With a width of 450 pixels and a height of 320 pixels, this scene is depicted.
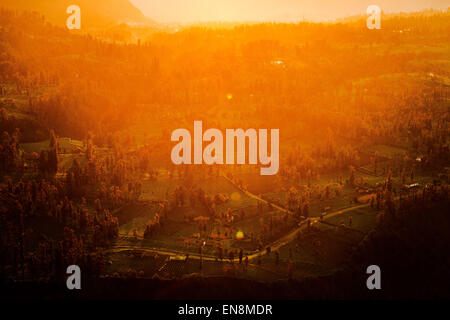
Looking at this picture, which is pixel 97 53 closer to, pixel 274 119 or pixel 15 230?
pixel 274 119

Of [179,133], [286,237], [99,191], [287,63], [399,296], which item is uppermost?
[287,63]

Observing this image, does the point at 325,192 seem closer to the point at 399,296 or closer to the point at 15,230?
the point at 399,296

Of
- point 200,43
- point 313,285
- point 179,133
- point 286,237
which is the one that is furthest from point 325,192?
point 200,43

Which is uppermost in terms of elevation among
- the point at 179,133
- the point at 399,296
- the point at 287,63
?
the point at 287,63

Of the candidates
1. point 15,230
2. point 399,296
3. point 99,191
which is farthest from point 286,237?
point 15,230

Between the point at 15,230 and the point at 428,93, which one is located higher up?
the point at 428,93

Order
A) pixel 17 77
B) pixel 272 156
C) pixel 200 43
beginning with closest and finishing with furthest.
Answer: pixel 272 156, pixel 17 77, pixel 200 43

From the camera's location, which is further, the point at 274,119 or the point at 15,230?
the point at 274,119
